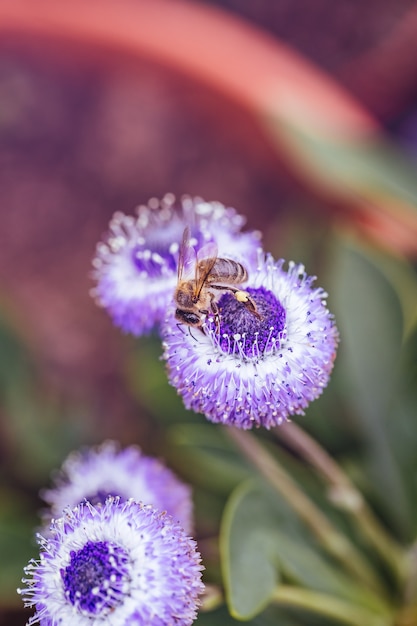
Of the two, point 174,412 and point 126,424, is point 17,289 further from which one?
point 174,412

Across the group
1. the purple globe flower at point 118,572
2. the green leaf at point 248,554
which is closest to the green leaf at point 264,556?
the green leaf at point 248,554

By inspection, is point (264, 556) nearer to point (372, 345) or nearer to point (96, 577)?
point (96, 577)

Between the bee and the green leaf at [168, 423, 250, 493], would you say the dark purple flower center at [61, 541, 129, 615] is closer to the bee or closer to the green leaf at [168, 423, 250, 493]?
the bee

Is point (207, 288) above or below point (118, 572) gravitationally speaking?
above

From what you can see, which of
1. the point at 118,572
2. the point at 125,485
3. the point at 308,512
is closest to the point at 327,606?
the point at 308,512

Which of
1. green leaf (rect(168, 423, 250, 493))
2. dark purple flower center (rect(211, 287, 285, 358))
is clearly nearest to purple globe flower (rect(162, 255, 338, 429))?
dark purple flower center (rect(211, 287, 285, 358))

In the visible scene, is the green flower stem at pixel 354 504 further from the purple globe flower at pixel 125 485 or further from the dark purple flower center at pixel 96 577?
the dark purple flower center at pixel 96 577

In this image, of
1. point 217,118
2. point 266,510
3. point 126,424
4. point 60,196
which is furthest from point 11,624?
point 217,118
